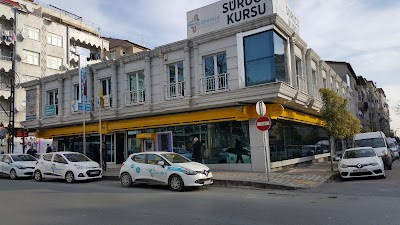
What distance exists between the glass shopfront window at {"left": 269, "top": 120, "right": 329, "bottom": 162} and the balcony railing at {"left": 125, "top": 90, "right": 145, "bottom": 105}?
794cm

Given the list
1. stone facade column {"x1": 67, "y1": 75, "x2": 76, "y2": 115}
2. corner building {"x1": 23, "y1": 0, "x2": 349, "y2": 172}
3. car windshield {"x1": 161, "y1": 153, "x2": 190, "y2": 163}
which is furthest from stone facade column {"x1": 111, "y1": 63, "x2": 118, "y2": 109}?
car windshield {"x1": 161, "y1": 153, "x2": 190, "y2": 163}

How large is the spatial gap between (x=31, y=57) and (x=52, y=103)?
19283 millimetres

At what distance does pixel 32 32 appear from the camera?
42906 mm

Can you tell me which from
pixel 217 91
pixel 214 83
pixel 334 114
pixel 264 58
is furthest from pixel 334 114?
pixel 214 83

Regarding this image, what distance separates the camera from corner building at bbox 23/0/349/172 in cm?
1673

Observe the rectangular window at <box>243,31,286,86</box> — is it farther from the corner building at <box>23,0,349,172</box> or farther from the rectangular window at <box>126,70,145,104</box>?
the rectangular window at <box>126,70,145,104</box>

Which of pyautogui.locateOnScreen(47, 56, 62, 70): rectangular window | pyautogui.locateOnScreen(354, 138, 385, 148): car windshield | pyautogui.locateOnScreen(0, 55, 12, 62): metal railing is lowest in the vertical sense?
pyautogui.locateOnScreen(354, 138, 385, 148): car windshield

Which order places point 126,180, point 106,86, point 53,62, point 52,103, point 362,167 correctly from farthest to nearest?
point 53,62 < point 52,103 < point 106,86 < point 362,167 < point 126,180

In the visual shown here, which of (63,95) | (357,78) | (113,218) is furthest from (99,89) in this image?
(357,78)

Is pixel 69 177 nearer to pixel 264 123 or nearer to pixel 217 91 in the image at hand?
pixel 217 91

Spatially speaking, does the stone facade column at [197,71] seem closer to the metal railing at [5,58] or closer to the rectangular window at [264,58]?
the rectangular window at [264,58]

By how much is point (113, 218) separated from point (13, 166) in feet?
48.5

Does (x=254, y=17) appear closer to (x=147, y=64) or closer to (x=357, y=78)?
(x=147, y=64)

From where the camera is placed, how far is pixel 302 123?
22812mm
